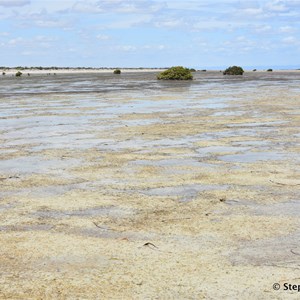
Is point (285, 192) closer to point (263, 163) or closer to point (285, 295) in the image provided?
point (263, 163)

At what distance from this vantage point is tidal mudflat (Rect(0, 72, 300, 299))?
529cm

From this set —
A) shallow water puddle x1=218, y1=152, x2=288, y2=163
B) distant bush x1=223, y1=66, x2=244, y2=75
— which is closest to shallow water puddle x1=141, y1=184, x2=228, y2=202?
shallow water puddle x1=218, y1=152, x2=288, y2=163

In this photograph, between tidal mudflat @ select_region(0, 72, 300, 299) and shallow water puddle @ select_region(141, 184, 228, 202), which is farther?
shallow water puddle @ select_region(141, 184, 228, 202)

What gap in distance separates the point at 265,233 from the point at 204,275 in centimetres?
151

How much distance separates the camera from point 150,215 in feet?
24.7

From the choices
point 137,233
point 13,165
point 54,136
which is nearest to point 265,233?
point 137,233

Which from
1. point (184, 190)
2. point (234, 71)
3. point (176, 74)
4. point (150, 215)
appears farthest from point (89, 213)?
point (234, 71)

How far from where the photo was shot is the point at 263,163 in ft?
36.1

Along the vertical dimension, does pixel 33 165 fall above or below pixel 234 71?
above

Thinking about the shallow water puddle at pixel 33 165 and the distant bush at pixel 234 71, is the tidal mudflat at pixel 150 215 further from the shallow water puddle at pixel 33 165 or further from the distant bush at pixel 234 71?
the distant bush at pixel 234 71

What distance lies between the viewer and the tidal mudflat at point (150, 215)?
529 centimetres

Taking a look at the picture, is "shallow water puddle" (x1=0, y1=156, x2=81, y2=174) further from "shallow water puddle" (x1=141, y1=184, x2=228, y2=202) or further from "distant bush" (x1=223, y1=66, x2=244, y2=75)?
"distant bush" (x1=223, y1=66, x2=244, y2=75)

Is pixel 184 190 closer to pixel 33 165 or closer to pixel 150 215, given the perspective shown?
pixel 150 215

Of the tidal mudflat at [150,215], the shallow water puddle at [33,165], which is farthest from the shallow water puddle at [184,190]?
the shallow water puddle at [33,165]
